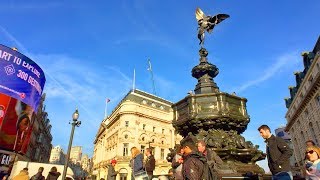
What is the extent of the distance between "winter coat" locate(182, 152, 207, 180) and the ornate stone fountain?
7.17 feet

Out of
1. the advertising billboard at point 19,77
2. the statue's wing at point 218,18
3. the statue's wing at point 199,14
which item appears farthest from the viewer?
the advertising billboard at point 19,77

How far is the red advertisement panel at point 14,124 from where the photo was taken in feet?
75.8

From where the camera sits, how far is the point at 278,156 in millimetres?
4582

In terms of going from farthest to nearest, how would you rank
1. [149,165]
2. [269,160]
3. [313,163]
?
[149,165], [269,160], [313,163]

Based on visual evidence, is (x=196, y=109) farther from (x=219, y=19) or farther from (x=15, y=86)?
(x=15, y=86)

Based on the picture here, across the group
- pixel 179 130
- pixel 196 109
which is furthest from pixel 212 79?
pixel 179 130

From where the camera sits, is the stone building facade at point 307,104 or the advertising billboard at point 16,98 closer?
the advertising billboard at point 16,98

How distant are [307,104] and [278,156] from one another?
143ft

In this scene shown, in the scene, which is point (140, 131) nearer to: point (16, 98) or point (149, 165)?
point (16, 98)

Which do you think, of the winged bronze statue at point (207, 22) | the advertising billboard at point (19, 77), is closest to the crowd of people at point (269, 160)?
the winged bronze statue at point (207, 22)

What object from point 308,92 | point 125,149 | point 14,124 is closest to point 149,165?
point 14,124

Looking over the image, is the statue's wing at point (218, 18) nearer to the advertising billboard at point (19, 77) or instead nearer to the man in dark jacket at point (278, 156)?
the man in dark jacket at point (278, 156)

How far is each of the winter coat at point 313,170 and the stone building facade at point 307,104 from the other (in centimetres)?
3399

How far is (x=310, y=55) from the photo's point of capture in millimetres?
40000
